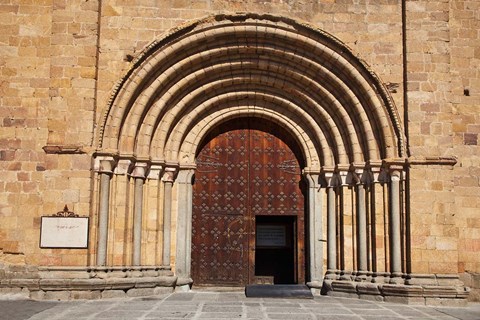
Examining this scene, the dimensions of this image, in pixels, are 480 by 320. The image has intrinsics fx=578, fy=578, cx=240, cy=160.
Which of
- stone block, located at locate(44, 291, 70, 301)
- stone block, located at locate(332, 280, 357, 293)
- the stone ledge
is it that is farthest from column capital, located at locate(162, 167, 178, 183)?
stone block, located at locate(332, 280, 357, 293)

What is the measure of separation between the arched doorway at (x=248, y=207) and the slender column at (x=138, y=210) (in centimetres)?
122

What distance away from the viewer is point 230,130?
444 inches

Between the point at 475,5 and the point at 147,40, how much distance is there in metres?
5.91

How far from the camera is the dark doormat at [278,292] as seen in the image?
9.58 m

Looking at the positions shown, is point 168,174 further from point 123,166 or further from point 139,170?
point 123,166

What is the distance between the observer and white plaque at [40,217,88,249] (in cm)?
934

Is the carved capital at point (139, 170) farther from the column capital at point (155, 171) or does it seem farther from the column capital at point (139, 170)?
the column capital at point (155, 171)

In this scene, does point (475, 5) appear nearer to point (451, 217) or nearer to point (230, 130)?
point (451, 217)

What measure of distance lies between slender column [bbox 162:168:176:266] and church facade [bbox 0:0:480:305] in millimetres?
26

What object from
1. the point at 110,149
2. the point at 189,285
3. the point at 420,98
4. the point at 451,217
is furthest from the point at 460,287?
the point at 110,149

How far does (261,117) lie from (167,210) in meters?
2.55

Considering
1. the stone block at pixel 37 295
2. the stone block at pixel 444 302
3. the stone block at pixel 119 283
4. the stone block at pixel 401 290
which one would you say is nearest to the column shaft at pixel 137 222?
the stone block at pixel 119 283

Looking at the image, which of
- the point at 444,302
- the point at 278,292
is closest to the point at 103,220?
the point at 278,292

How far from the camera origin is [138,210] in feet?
33.1
